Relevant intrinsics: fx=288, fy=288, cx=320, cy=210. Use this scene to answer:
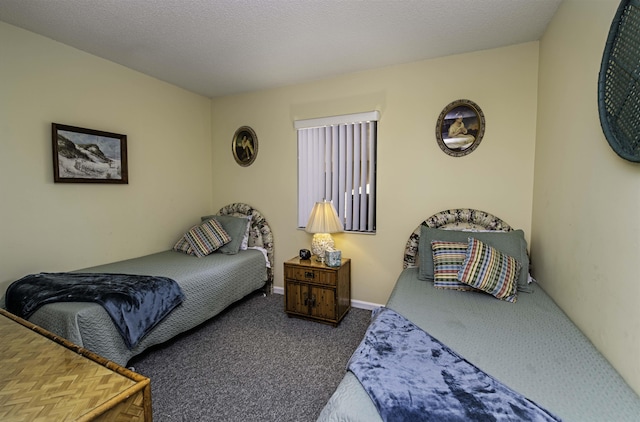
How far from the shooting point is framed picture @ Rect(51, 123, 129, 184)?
7.95 ft

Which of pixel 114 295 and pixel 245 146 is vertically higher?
pixel 245 146

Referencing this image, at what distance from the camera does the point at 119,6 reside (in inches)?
76.0

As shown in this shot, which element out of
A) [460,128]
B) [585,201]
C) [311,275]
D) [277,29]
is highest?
[277,29]

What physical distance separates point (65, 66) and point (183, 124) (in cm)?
122

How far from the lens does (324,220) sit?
Answer: 2904 millimetres

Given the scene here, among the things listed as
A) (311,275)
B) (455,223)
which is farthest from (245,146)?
(455,223)

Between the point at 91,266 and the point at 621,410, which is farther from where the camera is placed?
the point at 91,266

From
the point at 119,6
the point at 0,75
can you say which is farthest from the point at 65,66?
the point at 119,6

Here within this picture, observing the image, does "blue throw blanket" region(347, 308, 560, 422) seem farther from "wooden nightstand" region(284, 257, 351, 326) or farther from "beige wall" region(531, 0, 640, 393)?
"wooden nightstand" region(284, 257, 351, 326)

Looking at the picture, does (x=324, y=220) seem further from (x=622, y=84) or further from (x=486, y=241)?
(x=622, y=84)

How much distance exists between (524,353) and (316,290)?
68.6 inches

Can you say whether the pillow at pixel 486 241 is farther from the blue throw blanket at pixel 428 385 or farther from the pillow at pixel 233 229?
the pillow at pixel 233 229

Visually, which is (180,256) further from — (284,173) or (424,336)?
(424,336)

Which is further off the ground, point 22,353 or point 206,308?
point 22,353
